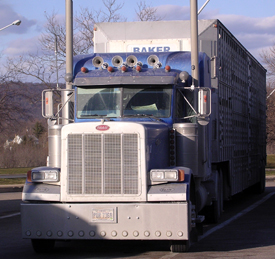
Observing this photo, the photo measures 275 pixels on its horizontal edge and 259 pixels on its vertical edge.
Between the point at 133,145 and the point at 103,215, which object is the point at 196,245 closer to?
the point at 103,215

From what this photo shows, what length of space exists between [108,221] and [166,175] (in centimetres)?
109

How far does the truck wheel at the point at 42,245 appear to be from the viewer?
870cm

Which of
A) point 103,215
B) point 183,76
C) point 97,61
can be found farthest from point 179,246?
point 97,61

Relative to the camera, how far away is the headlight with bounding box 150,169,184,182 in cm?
802

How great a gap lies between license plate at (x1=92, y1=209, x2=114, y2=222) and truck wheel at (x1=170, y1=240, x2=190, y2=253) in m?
1.21

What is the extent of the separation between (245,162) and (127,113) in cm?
907

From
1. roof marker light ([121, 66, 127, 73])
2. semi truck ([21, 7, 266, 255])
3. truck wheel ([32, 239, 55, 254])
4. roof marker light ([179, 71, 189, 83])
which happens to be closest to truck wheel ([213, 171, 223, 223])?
semi truck ([21, 7, 266, 255])

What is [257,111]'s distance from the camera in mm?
20984

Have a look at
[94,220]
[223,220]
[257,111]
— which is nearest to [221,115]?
[223,220]

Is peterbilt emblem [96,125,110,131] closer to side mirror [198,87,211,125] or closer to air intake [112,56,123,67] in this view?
side mirror [198,87,211,125]

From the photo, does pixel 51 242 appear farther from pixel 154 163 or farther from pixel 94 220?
pixel 154 163

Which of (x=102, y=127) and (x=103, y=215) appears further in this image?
(x=102, y=127)

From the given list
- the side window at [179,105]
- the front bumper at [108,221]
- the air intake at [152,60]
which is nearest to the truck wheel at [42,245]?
the front bumper at [108,221]

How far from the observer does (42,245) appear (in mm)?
8734
